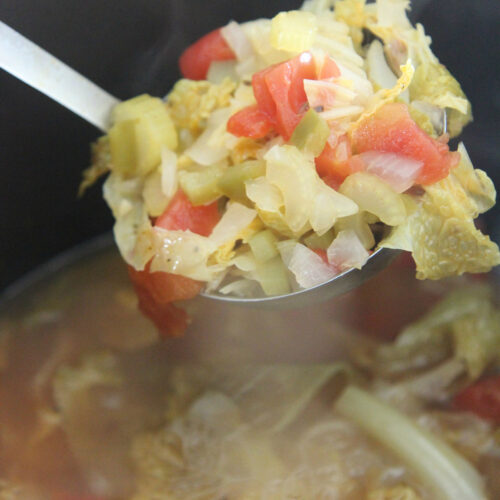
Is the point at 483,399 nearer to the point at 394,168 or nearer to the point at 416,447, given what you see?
the point at 416,447

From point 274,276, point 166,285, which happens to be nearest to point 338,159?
point 274,276

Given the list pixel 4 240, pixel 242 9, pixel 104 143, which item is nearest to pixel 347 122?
pixel 104 143

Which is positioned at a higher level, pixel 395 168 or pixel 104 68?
pixel 104 68

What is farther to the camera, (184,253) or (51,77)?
(51,77)

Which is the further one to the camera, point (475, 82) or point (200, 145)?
point (475, 82)

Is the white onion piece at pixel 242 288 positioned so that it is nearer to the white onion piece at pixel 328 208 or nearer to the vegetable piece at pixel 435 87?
the white onion piece at pixel 328 208

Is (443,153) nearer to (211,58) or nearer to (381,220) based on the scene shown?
(381,220)
